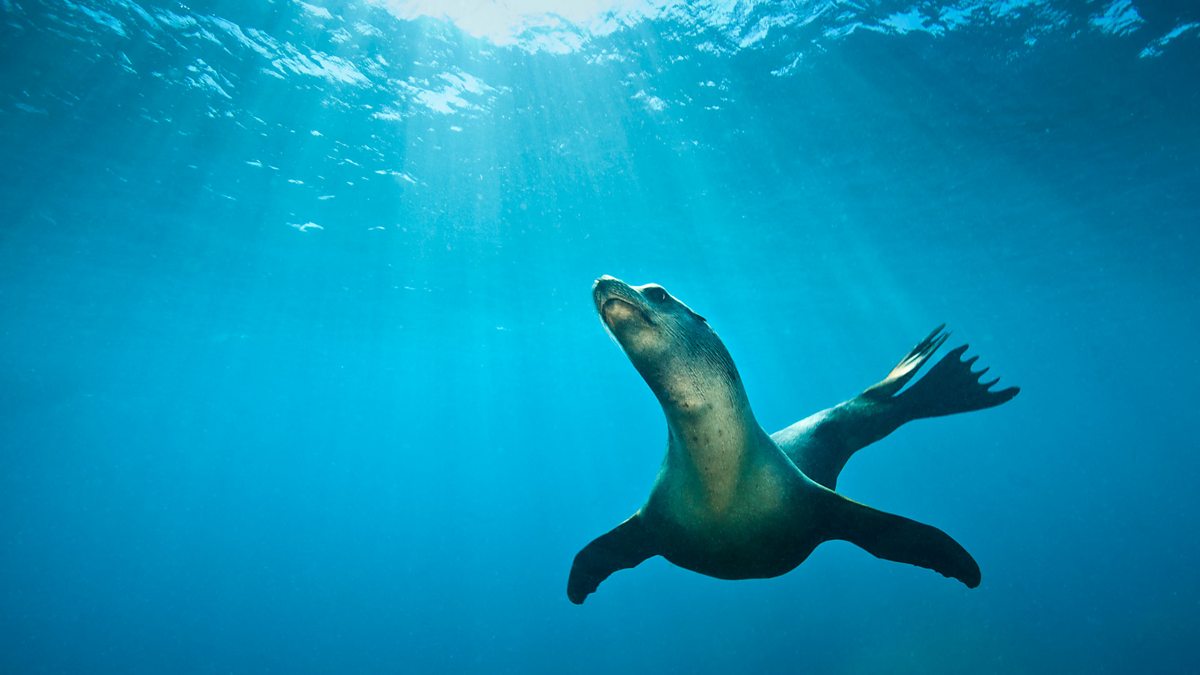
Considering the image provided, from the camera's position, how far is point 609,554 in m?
3.72

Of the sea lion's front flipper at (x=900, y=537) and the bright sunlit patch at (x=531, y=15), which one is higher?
the bright sunlit patch at (x=531, y=15)

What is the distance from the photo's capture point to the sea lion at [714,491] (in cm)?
242

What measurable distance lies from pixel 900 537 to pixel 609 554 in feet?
5.68

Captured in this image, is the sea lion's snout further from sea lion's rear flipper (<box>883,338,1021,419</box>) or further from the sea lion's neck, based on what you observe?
sea lion's rear flipper (<box>883,338,1021,419</box>)

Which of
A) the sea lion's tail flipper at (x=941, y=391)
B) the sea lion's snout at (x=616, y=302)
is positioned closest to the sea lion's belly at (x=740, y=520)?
the sea lion's snout at (x=616, y=302)

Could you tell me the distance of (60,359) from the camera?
1182 inches

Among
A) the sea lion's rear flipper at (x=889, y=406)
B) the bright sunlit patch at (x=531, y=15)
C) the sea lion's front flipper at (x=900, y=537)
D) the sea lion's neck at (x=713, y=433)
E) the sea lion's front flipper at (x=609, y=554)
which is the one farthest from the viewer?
the bright sunlit patch at (x=531, y=15)

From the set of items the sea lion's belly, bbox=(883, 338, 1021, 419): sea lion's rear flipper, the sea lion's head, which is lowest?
the sea lion's belly

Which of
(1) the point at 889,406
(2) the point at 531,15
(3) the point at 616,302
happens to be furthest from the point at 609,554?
(2) the point at 531,15

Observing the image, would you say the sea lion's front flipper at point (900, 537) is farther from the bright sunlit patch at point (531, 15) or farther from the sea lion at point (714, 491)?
the bright sunlit patch at point (531, 15)

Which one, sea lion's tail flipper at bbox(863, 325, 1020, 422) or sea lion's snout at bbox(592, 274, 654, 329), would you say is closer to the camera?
sea lion's snout at bbox(592, 274, 654, 329)

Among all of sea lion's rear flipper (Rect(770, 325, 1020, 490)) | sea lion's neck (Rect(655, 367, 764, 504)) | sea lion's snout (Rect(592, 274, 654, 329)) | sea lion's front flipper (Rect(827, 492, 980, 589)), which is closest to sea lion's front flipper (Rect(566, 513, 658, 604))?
sea lion's neck (Rect(655, 367, 764, 504))

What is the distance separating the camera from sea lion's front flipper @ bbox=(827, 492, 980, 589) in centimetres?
294

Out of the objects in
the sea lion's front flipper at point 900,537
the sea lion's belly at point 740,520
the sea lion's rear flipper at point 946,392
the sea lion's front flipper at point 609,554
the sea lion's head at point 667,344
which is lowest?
the sea lion's front flipper at point 900,537
